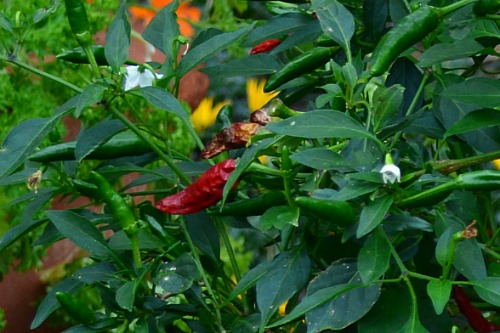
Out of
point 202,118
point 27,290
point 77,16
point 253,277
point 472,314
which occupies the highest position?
point 77,16

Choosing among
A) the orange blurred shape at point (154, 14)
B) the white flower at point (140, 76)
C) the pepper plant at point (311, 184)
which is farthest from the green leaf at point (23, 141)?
the orange blurred shape at point (154, 14)

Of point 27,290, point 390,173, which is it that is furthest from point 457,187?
point 27,290

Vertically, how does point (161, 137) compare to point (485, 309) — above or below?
above

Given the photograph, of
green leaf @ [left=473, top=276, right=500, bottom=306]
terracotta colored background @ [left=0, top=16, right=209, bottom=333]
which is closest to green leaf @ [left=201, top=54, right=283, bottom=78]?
green leaf @ [left=473, top=276, right=500, bottom=306]

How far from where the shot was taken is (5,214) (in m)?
1.50

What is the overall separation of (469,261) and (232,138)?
0.23 meters

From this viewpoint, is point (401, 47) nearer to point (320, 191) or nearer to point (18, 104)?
point (320, 191)

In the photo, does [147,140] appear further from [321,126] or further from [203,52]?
[321,126]

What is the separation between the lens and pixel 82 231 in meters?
0.83

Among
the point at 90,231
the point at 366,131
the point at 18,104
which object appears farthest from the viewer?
the point at 18,104

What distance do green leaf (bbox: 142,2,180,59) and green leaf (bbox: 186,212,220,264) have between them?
17 centimetres

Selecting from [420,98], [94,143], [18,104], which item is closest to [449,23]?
[420,98]

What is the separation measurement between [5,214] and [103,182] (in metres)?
0.72

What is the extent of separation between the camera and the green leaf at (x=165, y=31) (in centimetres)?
85
